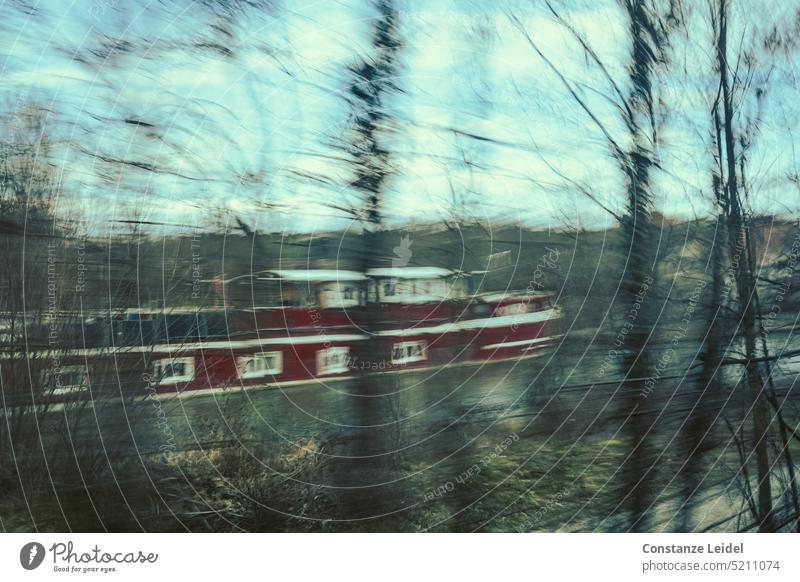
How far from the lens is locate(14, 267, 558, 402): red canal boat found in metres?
1.81

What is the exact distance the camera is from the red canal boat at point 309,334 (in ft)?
5.95

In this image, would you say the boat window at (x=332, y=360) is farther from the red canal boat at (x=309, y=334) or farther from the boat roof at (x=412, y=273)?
the boat roof at (x=412, y=273)

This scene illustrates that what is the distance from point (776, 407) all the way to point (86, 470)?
6.60 feet

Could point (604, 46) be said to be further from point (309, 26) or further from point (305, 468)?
point (305, 468)

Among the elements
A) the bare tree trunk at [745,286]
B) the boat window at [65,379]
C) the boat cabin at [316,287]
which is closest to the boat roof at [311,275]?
the boat cabin at [316,287]

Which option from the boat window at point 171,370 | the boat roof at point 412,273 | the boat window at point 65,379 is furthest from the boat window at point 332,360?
the boat window at point 65,379

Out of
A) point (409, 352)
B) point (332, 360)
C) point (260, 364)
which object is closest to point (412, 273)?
point (409, 352)

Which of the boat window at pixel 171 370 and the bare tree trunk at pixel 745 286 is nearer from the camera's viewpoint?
the boat window at pixel 171 370

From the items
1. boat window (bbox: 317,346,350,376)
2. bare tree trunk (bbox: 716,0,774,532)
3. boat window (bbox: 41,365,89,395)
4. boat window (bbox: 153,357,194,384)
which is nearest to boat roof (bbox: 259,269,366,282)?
boat window (bbox: 317,346,350,376)

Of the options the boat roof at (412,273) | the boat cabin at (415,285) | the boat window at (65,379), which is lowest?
the boat window at (65,379)

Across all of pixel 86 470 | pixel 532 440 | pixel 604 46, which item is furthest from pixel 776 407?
pixel 86 470

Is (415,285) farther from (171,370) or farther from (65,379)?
(65,379)

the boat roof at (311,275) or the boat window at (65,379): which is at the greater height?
the boat roof at (311,275)

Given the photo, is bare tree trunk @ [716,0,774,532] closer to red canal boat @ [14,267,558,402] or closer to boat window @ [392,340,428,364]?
red canal boat @ [14,267,558,402]
